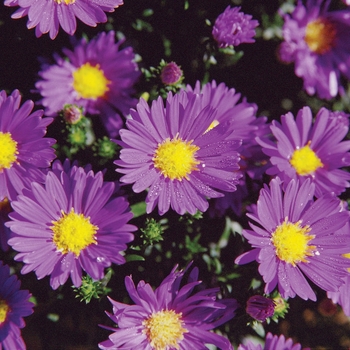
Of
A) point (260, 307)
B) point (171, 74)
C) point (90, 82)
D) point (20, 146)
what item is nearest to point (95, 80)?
point (90, 82)

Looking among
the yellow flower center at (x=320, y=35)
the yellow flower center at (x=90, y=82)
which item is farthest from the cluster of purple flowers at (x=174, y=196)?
the yellow flower center at (x=320, y=35)

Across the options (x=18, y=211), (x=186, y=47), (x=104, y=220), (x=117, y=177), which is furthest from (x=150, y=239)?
(x=186, y=47)

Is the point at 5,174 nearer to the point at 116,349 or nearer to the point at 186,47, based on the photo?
the point at 116,349

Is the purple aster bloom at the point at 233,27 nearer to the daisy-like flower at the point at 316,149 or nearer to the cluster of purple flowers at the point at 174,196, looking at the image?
the cluster of purple flowers at the point at 174,196

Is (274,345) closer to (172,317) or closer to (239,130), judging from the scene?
(172,317)

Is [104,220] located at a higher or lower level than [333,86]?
lower

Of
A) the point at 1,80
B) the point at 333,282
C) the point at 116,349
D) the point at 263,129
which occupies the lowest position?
the point at 116,349
